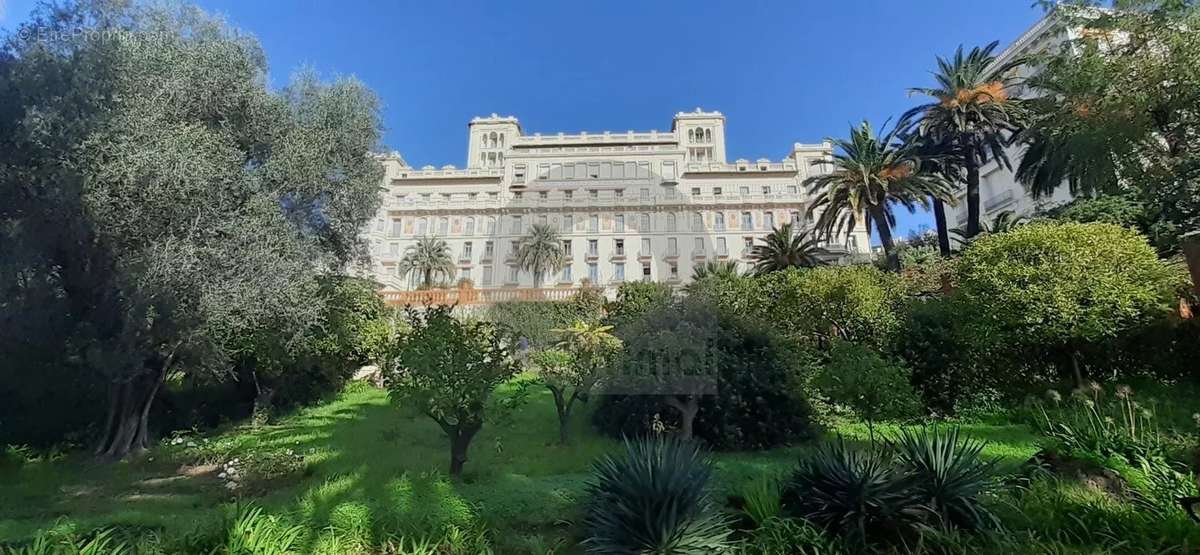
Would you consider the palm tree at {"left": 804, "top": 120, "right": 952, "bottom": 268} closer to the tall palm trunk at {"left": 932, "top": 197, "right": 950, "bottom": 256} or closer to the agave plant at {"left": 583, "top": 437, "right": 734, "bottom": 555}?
the tall palm trunk at {"left": 932, "top": 197, "right": 950, "bottom": 256}

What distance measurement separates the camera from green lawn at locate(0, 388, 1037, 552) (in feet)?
17.6

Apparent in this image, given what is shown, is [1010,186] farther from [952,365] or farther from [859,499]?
[859,499]

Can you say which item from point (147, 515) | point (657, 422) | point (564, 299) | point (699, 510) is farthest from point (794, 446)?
point (564, 299)

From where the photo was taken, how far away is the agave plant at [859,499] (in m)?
4.54

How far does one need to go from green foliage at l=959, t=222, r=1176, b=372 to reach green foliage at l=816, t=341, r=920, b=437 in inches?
154

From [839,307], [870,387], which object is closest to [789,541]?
[870,387]

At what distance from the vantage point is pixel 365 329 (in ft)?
51.5

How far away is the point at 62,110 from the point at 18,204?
1.74m

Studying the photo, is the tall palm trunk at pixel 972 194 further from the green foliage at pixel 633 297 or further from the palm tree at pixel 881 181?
the green foliage at pixel 633 297

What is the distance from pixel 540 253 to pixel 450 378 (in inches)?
1509

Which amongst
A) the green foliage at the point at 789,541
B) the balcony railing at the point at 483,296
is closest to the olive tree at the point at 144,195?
the green foliage at the point at 789,541

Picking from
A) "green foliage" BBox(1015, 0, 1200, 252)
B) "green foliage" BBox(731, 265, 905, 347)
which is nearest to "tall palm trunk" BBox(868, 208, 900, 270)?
"green foliage" BBox(731, 265, 905, 347)

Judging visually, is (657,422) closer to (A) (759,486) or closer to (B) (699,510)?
(A) (759,486)

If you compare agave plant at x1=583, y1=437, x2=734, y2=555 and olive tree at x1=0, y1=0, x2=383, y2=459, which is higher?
olive tree at x1=0, y1=0, x2=383, y2=459
